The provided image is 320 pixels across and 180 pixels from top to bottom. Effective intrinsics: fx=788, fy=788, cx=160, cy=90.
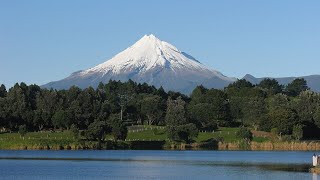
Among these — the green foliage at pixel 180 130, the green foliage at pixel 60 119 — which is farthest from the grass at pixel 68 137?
the green foliage at pixel 180 130

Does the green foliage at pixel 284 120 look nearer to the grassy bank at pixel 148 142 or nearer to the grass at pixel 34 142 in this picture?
the grassy bank at pixel 148 142

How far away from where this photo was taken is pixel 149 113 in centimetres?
16400

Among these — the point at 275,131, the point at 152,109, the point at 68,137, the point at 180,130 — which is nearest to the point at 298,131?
the point at 275,131

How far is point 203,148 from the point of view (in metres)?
132

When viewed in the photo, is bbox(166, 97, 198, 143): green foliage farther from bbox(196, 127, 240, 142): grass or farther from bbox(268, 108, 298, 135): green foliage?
bbox(268, 108, 298, 135): green foliage

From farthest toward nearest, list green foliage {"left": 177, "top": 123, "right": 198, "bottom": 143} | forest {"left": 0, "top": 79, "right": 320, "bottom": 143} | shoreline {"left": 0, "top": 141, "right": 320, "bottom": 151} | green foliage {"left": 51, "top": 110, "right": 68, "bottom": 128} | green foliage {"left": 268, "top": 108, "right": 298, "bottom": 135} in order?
green foliage {"left": 51, "top": 110, "right": 68, "bottom": 128}, green foliage {"left": 268, "top": 108, "right": 298, "bottom": 135}, forest {"left": 0, "top": 79, "right": 320, "bottom": 143}, green foliage {"left": 177, "top": 123, "right": 198, "bottom": 143}, shoreline {"left": 0, "top": 141, "right": 320, "bottom": 151}

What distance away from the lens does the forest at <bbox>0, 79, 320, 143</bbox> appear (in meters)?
131

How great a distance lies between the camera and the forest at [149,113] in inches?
5167

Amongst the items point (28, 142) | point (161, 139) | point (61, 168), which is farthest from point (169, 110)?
point (61, 168)

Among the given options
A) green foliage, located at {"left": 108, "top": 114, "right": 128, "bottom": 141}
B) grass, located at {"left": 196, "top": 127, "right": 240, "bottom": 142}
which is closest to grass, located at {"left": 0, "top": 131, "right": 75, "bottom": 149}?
green foliage, located at {"left": 108, "top": 114, "right": 128, "bottom": 141}

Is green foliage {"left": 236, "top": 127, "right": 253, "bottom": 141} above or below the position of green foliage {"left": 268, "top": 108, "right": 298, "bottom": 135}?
below

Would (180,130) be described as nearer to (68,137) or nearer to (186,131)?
(186,131)

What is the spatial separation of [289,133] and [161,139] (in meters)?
22.1

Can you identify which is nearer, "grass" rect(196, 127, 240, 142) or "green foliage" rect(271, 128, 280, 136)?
"grass" rect(196, 127, 240, 142)
